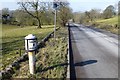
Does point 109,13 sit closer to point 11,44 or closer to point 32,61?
point 11,44

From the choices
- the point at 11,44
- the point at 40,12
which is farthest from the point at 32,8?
the point at 11,44

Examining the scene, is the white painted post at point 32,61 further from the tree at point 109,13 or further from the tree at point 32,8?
the tree at point 109,13

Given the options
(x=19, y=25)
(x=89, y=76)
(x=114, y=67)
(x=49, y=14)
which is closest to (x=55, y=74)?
(x=89, y=76)

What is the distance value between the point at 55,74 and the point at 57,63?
1.99m

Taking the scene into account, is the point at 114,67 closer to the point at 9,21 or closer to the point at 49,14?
the point at 49,14

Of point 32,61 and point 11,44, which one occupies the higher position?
point 32,61

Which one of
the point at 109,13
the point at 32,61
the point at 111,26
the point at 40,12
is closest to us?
the point at 32,61

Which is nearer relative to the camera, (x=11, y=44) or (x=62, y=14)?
(x=11, y=44)

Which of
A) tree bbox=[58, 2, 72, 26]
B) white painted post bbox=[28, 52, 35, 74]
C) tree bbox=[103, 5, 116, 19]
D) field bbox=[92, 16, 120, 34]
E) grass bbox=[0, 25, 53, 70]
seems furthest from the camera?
tree bbox=[103, 5, 116, 19]

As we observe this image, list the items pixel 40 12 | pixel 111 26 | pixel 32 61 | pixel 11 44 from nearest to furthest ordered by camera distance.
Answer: pixel 32 61
pixel 11 44
pixel 111 26
pixel 40 12

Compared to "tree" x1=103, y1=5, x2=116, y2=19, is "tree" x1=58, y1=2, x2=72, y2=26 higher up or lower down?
lower down

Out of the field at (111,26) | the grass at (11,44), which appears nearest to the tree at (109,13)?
the field at (111,26)

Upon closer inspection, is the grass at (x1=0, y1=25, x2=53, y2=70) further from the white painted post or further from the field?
the field

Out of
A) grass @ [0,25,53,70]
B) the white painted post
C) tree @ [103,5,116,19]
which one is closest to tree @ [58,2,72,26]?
grass @ [0,25,53,70]
